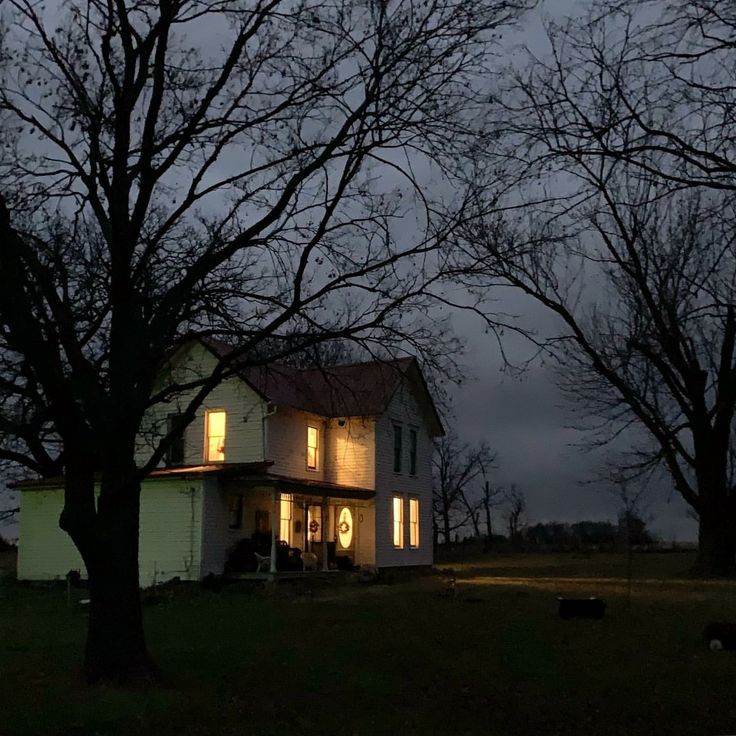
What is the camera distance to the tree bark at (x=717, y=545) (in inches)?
1132

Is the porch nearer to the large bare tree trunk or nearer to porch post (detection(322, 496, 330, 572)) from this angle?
porch post (detection(322, 496, 330, 572))

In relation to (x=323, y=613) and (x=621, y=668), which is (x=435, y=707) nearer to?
(x=621, y=668)

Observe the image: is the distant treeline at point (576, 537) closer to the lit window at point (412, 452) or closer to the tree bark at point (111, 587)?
the lit window at point (412, 452)

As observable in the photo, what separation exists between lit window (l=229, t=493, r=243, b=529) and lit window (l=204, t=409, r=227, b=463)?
56.3 inches

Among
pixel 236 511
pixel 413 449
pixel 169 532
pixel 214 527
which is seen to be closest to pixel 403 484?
pixel 413 449

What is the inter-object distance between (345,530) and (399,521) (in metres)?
2.59

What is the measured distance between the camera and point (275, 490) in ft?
82.9

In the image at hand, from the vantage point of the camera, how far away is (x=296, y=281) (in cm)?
989

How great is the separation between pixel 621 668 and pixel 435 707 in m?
3.27

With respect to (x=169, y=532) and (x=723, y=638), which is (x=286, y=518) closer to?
(x=169, y=532)

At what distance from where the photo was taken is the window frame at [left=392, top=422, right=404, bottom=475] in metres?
32.3

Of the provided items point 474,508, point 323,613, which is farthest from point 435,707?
point 474,508

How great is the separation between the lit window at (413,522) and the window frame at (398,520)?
0.69 meters

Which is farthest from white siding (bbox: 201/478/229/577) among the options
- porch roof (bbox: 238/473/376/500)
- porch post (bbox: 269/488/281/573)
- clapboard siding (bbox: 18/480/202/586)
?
porch post (bbox: 269/488/281/573)
